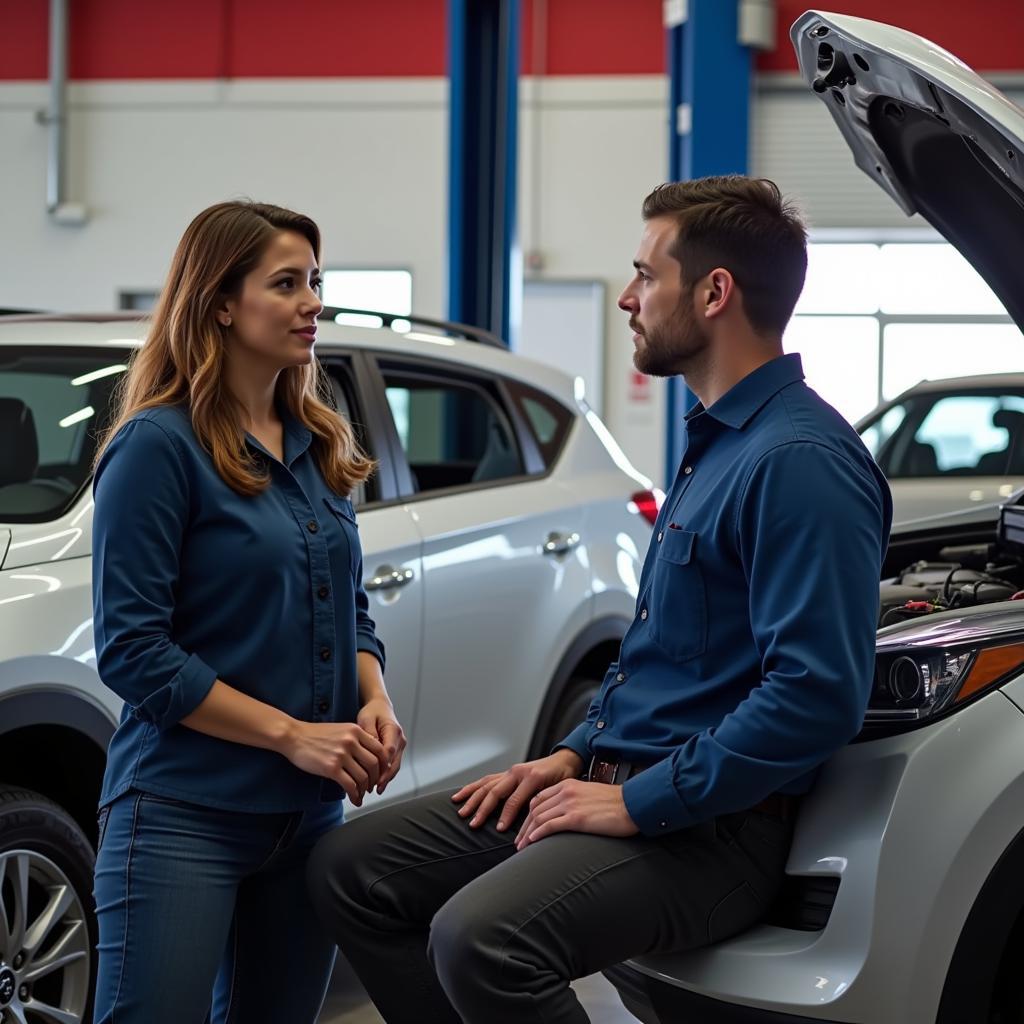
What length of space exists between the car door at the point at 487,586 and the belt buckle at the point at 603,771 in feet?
4.01

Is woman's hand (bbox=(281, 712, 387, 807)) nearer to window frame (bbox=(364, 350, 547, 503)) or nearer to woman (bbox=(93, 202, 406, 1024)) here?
woman (bbox=(93, 202, 406, 1024))

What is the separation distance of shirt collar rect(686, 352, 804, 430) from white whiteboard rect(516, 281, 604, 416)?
10604 mm

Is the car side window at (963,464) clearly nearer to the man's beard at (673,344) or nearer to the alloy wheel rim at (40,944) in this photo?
the man's beard at (673,344)

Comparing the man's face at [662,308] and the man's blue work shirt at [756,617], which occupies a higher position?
the man's face at [662,308]

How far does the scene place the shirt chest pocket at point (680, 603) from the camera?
1784 millimetres

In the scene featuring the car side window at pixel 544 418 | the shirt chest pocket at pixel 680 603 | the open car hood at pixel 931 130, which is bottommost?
the shirt chest pocket at pixel 680 603

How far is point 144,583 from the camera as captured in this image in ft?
5.68

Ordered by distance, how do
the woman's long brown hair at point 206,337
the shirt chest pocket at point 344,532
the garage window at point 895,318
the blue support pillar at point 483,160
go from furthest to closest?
1. the garage window at point 895,318
2. the blue support pillar at point 483,160
3. the shirt chest pocket at point 344,532
4. the woman's long brown hair at point 206,337

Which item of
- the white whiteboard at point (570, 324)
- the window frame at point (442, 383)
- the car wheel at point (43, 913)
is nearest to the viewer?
the car wheel at point (43, 913)

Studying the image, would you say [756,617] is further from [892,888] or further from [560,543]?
[560,543]

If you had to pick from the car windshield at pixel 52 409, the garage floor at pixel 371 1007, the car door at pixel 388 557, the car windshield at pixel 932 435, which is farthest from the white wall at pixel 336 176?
the car windshield at pixel 52 409

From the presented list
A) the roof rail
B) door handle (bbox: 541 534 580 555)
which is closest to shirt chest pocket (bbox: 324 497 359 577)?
the roof rail

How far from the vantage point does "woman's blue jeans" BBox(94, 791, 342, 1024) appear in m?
1.73

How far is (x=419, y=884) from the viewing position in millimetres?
1856
